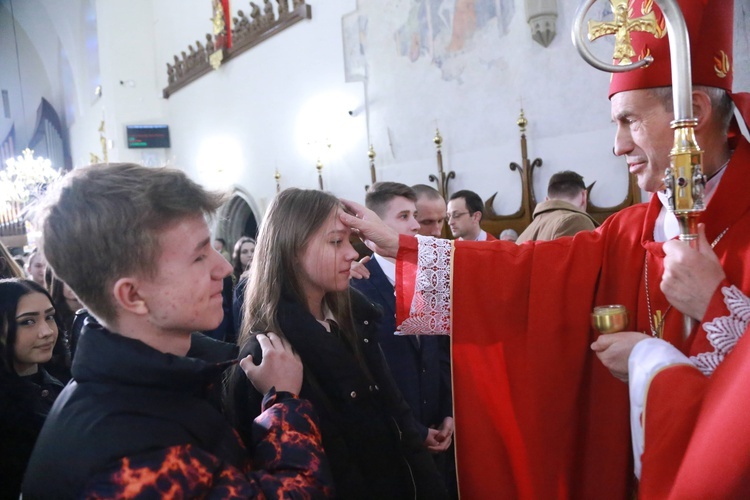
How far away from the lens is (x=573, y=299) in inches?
66.9

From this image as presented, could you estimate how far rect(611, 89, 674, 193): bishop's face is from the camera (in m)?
1.55

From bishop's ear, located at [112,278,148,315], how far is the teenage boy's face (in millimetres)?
12

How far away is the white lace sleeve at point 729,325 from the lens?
1.24 m

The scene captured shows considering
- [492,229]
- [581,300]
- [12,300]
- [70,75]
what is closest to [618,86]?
[581,300]

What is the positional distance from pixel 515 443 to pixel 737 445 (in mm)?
804

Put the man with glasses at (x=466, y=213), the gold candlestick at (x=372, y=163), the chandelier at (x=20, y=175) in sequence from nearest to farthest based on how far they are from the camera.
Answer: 1. the man with glasses at (x=466, y=213)
2. the gold candlestick at (x=372, y=163)
3. the chandelier at (x=20, y=175)

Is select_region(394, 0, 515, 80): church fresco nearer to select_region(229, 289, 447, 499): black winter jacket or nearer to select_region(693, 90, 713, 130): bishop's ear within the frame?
select_region(693, 90, 713, 130): bishop's ear

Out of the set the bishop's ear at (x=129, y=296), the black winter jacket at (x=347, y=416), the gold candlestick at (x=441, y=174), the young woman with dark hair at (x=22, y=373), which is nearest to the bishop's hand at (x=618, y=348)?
the black winter jacket at (x=347, y=416)

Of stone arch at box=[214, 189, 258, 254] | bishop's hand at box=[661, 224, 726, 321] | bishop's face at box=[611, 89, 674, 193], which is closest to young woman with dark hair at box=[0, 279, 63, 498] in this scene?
bishop's hand at box=[661, 224, 726, 321]

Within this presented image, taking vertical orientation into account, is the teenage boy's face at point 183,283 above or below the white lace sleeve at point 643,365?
above

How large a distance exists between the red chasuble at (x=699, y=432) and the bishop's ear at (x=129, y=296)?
3.44 feet

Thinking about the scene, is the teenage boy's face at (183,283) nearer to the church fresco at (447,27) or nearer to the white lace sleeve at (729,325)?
the white lace sleeve at (729,325)

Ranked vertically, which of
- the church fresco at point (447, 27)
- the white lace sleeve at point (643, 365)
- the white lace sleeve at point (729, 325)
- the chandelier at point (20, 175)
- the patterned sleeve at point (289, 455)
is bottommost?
the patterned sleeve at point (289, 455)

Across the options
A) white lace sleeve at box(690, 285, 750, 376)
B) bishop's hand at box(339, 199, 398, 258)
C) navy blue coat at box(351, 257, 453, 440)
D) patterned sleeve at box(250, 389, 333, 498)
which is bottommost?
navy blue coat at box(351, 257, 453, 440)
